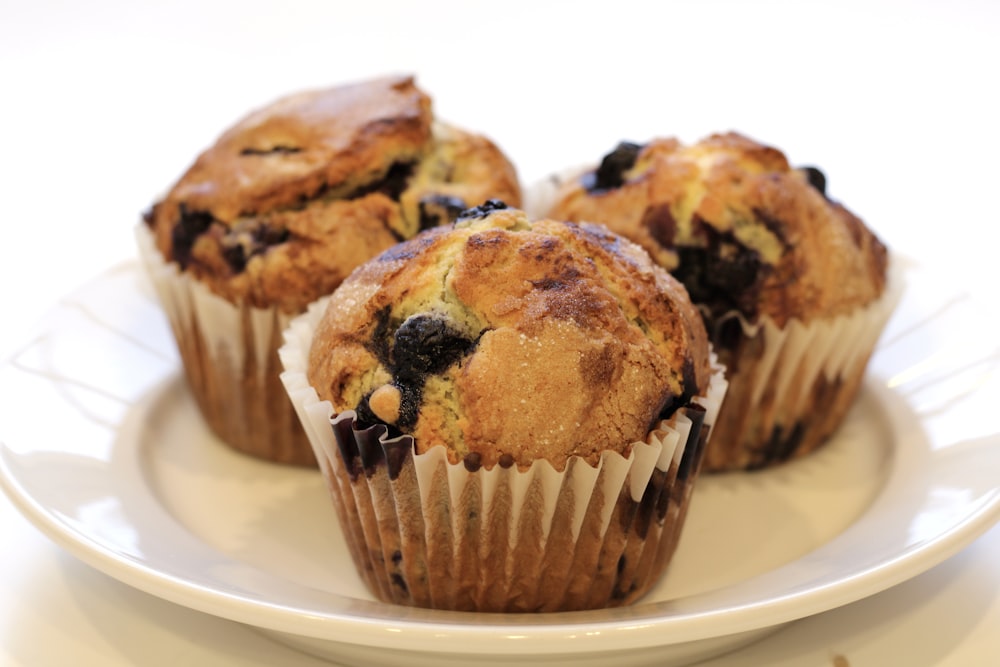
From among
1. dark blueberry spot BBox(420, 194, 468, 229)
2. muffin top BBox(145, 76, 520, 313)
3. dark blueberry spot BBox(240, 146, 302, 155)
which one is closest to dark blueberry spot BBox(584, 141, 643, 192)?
muffin top BBox(145, 76, 520, 313)

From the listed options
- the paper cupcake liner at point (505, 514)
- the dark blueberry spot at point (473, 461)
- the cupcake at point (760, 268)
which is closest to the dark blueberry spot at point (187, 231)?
the paper cupcake liner at point (505, 514)

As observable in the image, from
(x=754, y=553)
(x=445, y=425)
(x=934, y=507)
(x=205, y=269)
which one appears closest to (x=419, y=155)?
(x=205, y=269)

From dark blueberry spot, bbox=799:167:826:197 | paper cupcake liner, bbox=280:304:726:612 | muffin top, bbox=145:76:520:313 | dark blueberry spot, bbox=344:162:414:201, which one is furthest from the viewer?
dark blueberry spot, bbox=799:167:826:197

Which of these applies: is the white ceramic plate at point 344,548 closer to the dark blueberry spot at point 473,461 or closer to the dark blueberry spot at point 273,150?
the dark blueberry spot at point 473,461

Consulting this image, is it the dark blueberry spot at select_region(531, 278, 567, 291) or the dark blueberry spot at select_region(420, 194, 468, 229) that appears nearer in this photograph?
the dark blueberry spot at select_region(531, 278, 567, 291)

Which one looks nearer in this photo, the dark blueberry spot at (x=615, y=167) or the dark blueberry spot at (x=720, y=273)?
the dark blueberry spot at (x=720, y=273)

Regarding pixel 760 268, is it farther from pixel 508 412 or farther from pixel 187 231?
pixel 187 231

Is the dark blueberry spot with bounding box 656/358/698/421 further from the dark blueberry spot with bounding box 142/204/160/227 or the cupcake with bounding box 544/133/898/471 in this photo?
the dark blueberry spot with bounding box 142/204/160/227

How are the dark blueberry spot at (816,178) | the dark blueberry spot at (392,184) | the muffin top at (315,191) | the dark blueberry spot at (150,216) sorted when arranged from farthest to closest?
the dark blueberry spot at (150,216) → the dark blueberry spot at (816,178) → the dark blueberry spot at (392,184) → the muffin top at (315,191)
